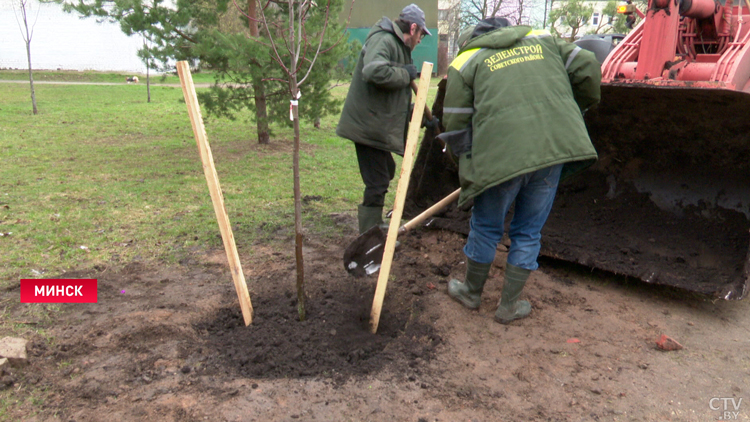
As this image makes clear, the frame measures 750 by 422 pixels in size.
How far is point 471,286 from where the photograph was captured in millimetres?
3367

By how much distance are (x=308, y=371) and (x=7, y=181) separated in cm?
524

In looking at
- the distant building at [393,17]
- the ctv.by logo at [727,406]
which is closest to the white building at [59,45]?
the distant building at [393,17]

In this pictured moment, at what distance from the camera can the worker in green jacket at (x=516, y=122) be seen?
281 cm

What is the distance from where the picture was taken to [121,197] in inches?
222

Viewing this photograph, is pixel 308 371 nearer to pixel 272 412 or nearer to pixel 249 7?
pixel 272 412

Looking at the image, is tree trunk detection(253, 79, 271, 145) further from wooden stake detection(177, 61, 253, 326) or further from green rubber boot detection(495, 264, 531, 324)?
green rubber boot detection(495, 264, 531, 324)

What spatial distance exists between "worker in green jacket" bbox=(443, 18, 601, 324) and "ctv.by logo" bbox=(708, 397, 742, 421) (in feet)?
3.60

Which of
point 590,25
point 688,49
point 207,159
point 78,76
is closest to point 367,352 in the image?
point 207,159

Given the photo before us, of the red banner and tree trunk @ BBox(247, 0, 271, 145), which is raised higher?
tree trunk @ BBox(247, 0, 271, 145)

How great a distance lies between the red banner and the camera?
132 inches

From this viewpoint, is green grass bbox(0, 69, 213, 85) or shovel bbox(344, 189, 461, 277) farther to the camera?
green grass bbox(0, 69, 213, 85)

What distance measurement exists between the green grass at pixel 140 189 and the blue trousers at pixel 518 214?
173cm

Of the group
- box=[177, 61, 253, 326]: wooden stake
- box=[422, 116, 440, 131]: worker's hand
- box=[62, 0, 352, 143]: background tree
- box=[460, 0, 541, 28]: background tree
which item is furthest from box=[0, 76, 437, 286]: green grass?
box=[460, 0, 541, 28]: background tree

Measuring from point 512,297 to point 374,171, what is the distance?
1.47m
